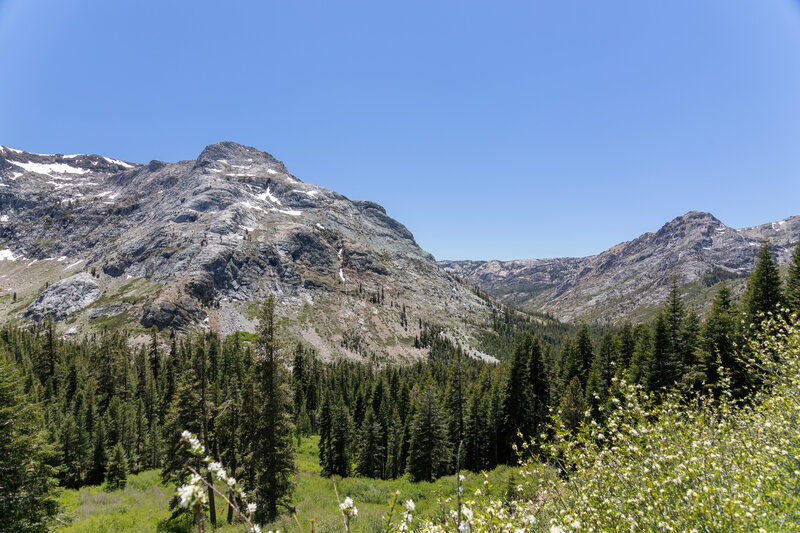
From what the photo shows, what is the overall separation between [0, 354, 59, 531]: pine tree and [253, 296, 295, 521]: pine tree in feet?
34.9

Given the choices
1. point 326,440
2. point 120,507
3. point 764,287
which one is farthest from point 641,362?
point 120,507

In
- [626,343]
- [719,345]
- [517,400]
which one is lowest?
[517,400]

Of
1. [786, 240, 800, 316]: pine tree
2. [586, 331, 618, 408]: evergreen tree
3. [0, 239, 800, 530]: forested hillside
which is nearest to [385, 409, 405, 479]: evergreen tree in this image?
[0, 239, 800, 530]: forested hillside

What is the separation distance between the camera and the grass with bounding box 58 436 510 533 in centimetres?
2232

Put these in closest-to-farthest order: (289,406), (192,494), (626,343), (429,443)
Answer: (192,494) < (289,406) < (429,443) < (626,343)

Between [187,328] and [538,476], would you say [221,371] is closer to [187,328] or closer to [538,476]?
[538,476]

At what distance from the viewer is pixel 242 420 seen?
28.0m

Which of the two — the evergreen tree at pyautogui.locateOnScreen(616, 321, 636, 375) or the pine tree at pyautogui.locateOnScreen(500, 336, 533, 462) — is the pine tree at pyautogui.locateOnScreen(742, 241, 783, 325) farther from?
the pine tree at pyautogui.locateOnScreen(500, 336, 533, 462)

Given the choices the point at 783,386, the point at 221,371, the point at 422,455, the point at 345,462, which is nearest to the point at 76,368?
the point at 221,371

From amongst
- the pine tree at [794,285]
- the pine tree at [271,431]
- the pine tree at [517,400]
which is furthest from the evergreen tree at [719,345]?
the pine tree at [271,431]

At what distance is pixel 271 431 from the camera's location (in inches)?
977

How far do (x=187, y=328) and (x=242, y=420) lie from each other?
534ft

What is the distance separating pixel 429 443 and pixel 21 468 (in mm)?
34706

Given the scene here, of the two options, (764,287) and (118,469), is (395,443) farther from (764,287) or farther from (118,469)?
(764,287)
